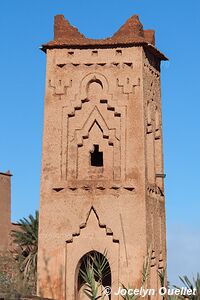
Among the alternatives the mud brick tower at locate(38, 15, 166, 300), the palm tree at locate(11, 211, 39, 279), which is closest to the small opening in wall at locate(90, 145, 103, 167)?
the mud brick tower at locate(38, 15, 166, 300)

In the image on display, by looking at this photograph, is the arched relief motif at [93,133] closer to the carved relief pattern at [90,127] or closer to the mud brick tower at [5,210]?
the carved relief pattern at [90,127]

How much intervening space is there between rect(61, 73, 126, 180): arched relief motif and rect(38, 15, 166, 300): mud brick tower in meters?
0.02

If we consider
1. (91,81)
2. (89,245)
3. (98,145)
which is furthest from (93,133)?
(89,245)

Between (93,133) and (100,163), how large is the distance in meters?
0.78

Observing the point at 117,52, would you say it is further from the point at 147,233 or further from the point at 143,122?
the point at 147,233

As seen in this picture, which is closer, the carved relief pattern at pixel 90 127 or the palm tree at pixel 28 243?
the carved relief pattern at pixel 90 127

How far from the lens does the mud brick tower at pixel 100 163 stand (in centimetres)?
1532

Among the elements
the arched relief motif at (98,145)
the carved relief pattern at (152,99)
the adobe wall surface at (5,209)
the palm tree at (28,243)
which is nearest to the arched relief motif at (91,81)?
the arched relief motif at (98,145)

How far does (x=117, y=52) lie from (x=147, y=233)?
15.2ft

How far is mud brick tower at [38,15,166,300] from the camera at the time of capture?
1532 cm

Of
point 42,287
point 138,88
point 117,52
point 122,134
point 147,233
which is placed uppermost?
point 117,52

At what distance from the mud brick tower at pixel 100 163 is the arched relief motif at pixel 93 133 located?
0.08ft

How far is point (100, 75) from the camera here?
53.7ft

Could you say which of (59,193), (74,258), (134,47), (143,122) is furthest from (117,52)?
(74,258)
